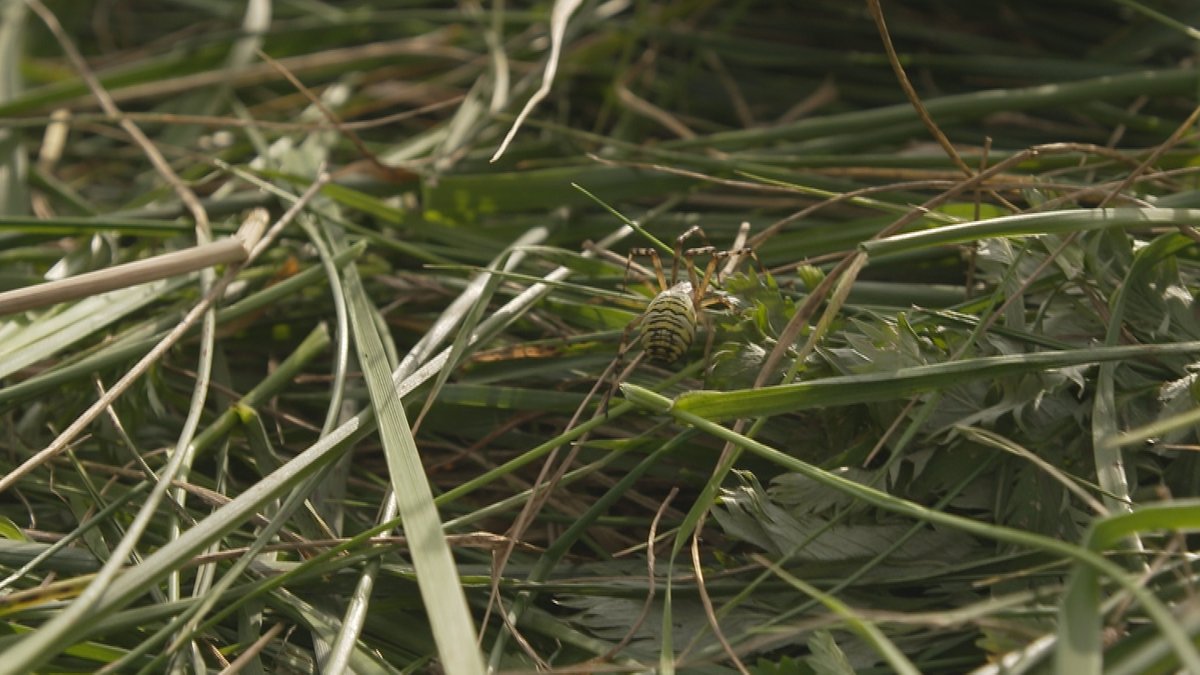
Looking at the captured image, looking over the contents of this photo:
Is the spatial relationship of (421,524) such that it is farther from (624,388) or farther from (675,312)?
(675,312)

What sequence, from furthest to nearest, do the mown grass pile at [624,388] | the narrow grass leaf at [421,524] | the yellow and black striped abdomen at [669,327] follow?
the yellow and black striped abdomen at [669,327], the mown grass pile at [624,388], the narrow grass leaf at [421,524]

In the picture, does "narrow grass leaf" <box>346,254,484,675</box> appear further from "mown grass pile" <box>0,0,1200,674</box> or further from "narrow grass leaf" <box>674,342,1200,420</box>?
"narrow grass leaf" <box>674,342,1200,420</box>

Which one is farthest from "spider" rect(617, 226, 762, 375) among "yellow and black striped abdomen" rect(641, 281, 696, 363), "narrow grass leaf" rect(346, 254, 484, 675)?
"narrow grass leaf" rect(346, 254, 484, 675)

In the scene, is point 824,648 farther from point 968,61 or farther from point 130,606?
point 968,61

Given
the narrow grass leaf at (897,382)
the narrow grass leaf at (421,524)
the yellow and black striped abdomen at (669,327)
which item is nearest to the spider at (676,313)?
the yellow and black striped abdomen at (669,327)

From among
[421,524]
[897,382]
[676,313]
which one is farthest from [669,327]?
[421,524]

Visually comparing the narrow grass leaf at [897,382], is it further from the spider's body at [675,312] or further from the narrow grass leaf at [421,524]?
the narrow grass leaf at [421,524]
